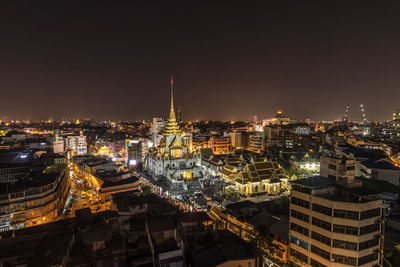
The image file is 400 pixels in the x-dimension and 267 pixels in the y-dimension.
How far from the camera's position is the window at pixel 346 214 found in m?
18.7

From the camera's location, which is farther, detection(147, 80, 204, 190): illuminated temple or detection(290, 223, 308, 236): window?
detection(147, 80, 204, 190): illuminated temple

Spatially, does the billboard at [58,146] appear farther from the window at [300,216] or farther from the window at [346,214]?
the window at [346,214]

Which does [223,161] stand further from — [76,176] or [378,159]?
[76,176]

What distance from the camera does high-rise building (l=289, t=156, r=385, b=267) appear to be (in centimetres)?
1872

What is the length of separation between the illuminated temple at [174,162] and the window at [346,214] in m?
29.0

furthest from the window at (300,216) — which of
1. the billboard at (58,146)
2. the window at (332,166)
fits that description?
the billboard at (58,146)

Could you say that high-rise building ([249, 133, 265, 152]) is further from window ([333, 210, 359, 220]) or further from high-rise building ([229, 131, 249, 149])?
window ([333, 210, 359, 220])

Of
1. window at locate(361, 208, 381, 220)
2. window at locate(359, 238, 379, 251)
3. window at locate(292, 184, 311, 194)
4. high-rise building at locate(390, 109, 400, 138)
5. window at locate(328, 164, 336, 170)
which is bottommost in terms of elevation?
window at locate(359, 238, 379, 251)

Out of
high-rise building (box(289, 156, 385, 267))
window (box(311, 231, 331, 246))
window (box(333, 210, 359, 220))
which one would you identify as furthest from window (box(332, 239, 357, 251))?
window (box(333, 210, 359, 220))

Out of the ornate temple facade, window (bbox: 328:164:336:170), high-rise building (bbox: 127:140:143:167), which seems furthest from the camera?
high-rise building (bbox: 127:140:143:167)

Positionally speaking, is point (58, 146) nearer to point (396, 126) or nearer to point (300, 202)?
point (300, 202)

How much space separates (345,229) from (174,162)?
37.2 meters

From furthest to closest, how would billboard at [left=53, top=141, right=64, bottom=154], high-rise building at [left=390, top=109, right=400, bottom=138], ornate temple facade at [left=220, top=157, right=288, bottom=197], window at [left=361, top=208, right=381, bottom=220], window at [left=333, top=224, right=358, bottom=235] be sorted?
high-rise building at [left=390, top=109, right=400, bottom=138] → billboard at [left=53, top=141, right=64, bottom=154] → ornate temple facade at [left=220, top=157, right=288, bottom=197] → window at [left=361, top=208, right=381, bottom=220] → window at [left=333, top=224, right=358, bottom=235]

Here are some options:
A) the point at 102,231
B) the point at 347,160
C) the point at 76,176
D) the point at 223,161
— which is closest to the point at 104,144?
the point at 76,176
